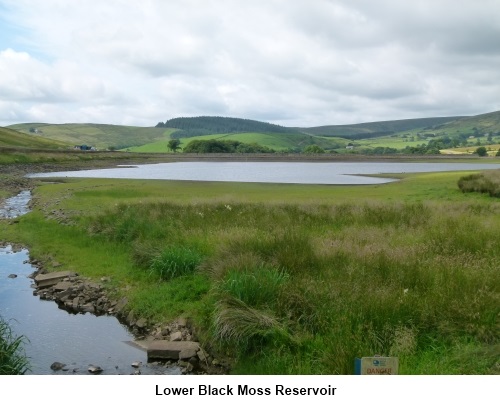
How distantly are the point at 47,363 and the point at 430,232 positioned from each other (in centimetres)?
1148

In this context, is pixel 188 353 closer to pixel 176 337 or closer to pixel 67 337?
pixel 176 337

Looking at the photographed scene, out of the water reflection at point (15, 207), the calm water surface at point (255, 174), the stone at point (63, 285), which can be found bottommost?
the calm water surface at point (255, 174)

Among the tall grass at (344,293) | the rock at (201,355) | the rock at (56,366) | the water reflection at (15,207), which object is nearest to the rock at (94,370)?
the rock at (56,366)

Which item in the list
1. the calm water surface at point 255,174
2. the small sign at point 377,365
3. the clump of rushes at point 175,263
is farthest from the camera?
the calm water surface at point 255,174

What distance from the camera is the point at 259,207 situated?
2389 cm

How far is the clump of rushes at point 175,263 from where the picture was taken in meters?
14.1

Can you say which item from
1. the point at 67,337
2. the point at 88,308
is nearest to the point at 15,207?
the point at 88,308

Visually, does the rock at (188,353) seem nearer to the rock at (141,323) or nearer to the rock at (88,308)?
the rock at (141,323)

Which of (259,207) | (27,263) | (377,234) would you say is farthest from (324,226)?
(27,263)

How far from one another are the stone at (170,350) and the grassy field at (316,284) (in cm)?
Answer: 33

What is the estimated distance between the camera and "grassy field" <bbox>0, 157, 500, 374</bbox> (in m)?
8.00

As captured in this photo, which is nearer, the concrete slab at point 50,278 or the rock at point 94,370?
the rock at point 94,370

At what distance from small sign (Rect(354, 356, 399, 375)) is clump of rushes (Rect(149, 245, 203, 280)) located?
8.62 m

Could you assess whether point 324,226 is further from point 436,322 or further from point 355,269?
point 436,322
